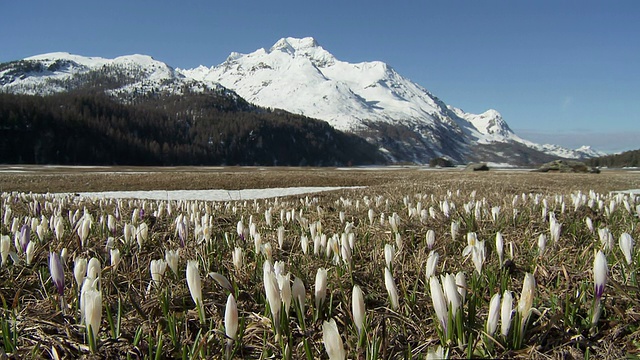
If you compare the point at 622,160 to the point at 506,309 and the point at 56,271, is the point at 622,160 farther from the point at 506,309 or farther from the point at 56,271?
the point at 56,271

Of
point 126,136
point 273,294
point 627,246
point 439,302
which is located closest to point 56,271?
point 273,294

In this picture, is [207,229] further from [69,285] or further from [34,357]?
[34,357]

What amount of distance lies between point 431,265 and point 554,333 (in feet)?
2.13

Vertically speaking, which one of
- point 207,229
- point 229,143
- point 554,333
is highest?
point 229,143

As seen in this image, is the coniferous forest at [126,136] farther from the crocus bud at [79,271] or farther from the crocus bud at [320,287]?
the crocus bud at [320,287]

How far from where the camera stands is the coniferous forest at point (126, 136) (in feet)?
383

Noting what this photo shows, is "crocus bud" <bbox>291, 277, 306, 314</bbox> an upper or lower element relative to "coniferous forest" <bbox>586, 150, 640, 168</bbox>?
lower

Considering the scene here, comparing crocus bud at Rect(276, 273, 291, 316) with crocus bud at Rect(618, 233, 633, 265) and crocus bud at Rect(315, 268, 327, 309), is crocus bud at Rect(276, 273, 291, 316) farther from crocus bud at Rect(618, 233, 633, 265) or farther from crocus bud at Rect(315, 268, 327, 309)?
crocus bud at Rect(618, 233, 633, 265)

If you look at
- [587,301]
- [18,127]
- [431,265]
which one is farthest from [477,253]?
[18,127]

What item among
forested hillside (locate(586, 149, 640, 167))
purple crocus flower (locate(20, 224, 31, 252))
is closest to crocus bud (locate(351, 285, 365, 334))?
purple crocus flower (locate(20, 224, 31, 252))

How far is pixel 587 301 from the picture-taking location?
2189mm

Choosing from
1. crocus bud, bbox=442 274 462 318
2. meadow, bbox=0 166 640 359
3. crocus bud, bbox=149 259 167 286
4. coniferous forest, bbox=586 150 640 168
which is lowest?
meadow, bbox=0 166 640 359

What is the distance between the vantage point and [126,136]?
14038 centimetres

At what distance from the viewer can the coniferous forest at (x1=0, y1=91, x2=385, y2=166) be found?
117 m
